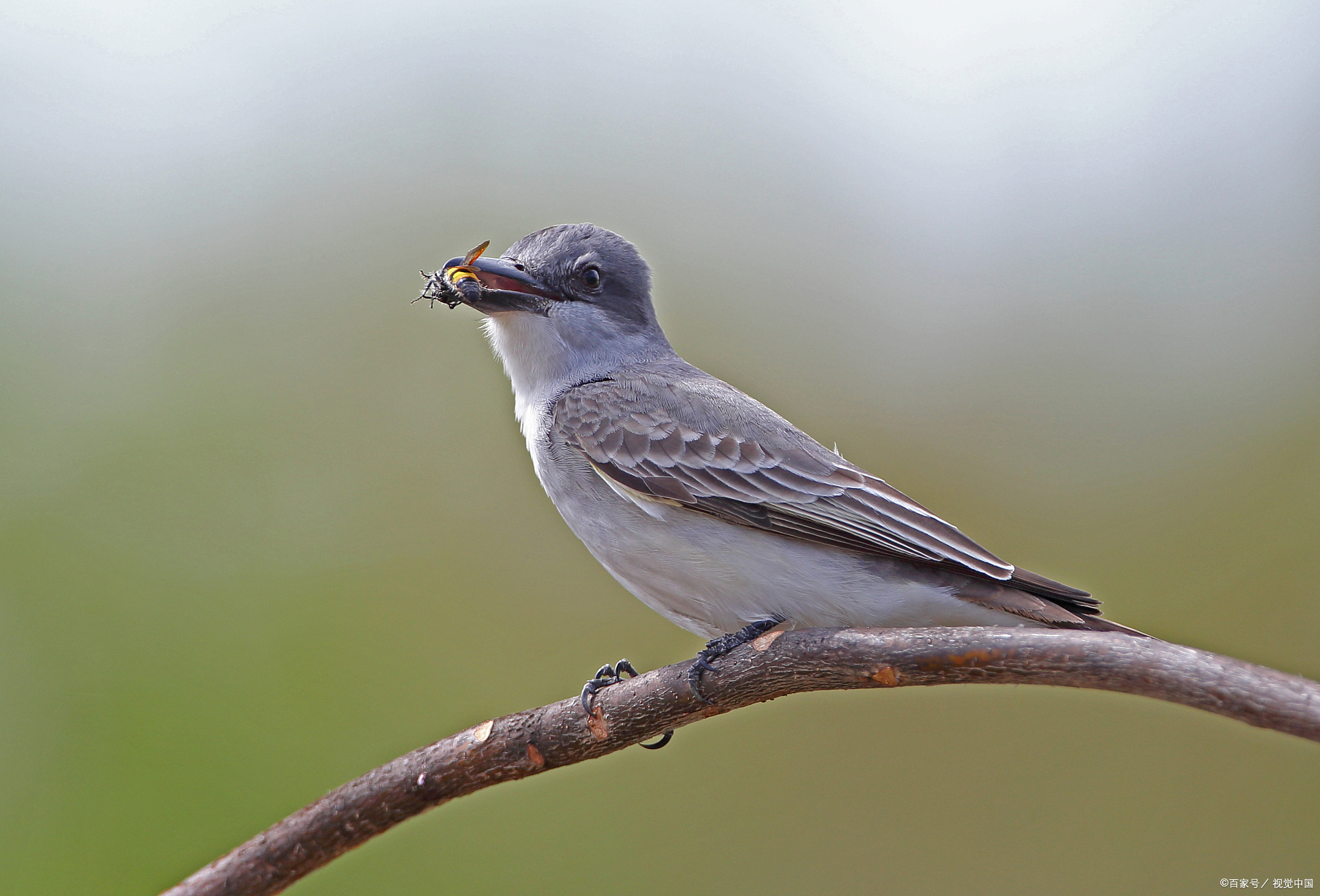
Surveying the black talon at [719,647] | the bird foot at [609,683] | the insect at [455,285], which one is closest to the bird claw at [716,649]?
the black talon at [719,647]

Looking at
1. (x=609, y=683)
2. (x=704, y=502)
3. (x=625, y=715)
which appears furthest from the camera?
(x=704, y=502)

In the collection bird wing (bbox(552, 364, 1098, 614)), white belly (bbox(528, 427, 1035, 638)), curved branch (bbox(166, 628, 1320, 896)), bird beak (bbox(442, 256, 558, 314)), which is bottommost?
curved branch (bbox(166, 628, 1320, 896))

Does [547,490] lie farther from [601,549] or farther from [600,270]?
[600,270]

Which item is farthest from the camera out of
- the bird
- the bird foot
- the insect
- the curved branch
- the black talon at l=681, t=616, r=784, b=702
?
the insect

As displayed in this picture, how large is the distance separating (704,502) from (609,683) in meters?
0.61

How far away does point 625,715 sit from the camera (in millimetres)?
2463

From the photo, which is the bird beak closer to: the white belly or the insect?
the insect

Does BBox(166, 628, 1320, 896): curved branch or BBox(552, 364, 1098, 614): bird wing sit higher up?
BBox(552, 364, 1098, 614): bird wing

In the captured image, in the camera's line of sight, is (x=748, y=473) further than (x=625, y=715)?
Yes

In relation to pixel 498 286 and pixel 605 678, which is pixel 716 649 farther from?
pixel 498 286

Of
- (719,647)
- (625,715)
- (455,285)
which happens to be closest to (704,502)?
(719,647)

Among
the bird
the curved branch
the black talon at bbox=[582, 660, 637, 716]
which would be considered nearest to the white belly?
the bird

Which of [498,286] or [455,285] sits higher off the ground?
[498,286]

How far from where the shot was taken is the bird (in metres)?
2.75
